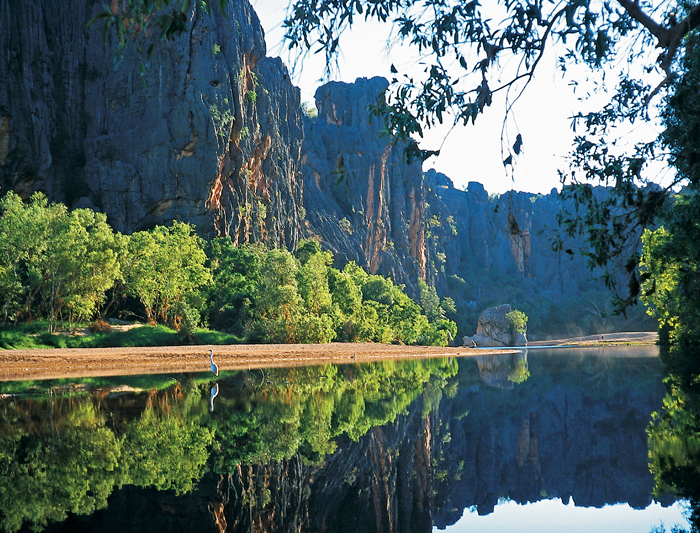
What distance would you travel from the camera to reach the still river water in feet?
20.9

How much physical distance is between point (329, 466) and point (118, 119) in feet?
177

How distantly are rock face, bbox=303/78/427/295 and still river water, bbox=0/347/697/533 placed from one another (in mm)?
68165

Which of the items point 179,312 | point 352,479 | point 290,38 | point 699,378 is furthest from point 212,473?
point 179,312

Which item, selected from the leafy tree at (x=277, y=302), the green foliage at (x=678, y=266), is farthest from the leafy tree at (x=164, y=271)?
the green foliage at (x=678, y=266)

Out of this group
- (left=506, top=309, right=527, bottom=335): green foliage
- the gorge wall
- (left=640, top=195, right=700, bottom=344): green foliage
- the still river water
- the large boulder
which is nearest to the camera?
the still river water

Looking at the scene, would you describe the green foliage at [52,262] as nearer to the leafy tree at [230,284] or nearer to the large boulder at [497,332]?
the leafy tree at [230,284]

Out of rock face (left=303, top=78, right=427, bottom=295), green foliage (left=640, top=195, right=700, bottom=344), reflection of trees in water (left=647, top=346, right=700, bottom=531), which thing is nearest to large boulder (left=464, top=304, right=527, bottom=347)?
rock face (left=303, top=78, right=427, bottom=295)

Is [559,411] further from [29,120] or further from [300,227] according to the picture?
[300,227]

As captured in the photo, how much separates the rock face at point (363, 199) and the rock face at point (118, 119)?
2890 cm

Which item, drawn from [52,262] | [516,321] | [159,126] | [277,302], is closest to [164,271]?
[277,302]

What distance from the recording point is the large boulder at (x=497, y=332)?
9900cm

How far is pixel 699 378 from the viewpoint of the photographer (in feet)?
62.0

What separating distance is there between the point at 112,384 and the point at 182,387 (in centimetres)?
269

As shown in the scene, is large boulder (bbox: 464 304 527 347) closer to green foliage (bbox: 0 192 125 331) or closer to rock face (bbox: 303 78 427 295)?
rock face (bbox: 303 78 427 295)
